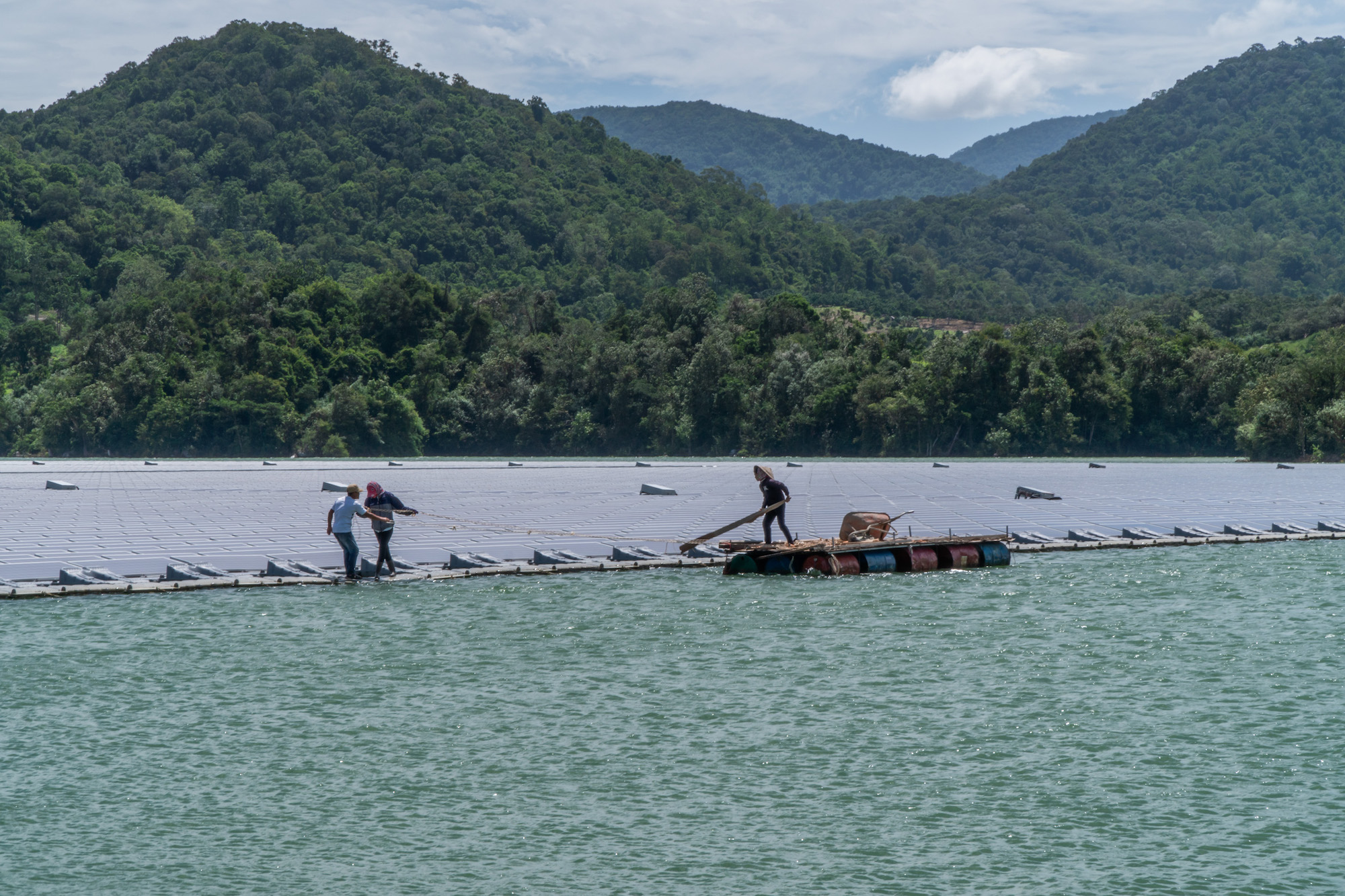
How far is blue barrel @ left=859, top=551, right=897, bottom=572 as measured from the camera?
31.3 m

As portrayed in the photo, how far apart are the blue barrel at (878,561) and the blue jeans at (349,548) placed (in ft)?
36.4

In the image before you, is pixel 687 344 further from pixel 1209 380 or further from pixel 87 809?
pixel 87 809

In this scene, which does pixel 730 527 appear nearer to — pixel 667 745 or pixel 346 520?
pixel 346 520

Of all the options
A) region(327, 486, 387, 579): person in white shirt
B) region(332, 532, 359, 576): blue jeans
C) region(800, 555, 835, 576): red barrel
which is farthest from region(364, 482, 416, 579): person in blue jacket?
region(800, 555, 835, 576): red barrel

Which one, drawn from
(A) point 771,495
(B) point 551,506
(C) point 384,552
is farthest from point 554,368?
(C) point 384,552

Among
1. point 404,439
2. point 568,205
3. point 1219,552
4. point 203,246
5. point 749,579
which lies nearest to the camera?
point 749,579

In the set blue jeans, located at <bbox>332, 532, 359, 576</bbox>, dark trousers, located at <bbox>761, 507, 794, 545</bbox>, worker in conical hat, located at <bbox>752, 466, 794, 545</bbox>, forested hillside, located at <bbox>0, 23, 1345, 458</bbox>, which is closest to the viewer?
blue jeans, located at <bbox>332, 532, 359, 576</bbox>

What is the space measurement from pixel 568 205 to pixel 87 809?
→ 600 ft

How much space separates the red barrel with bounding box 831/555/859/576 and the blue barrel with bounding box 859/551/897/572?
0.67ft

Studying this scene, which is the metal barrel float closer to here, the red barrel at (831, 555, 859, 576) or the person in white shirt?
the red barrel at (831, 555, 859, 576)

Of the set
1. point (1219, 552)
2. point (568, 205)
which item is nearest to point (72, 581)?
point (1219, 552)

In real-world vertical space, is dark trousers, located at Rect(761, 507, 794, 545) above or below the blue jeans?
above

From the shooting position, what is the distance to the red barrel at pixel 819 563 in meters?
30.8

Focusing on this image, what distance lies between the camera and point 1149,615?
26.1 metres
